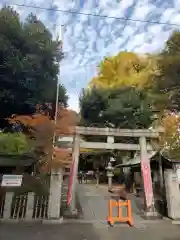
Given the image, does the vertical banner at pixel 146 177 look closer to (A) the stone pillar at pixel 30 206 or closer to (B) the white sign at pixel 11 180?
(A) the stone pillar at pixel 30 206

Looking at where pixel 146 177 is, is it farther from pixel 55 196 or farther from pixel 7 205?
pixel 7 205

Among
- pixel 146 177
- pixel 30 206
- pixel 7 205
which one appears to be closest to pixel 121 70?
pixel 146 177

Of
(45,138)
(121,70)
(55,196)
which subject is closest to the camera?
(55,196)

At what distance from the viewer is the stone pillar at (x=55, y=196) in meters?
8.44

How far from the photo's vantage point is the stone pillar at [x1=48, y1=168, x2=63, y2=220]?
844 cm

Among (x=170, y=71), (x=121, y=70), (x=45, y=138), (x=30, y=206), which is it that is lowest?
(x=30, y=206)

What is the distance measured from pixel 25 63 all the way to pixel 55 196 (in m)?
8.89

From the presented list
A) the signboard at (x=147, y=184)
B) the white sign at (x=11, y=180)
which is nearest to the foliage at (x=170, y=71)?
the signboard at (x=147, y=184)

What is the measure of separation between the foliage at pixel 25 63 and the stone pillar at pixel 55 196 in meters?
7.43

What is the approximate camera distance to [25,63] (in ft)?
45.6

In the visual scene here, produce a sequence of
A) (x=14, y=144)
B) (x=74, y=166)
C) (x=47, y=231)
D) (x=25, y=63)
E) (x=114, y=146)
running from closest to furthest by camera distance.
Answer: (x=47, y=231), (x=74, y=166), (x=114, y=146), (x=14, y=144), (x=25, y=63)

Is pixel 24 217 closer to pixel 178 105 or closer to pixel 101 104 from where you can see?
pixel 178 105

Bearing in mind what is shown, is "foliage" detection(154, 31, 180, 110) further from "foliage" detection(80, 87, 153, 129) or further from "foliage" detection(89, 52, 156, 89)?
"foliage" detection(89, 52, 156, 89)

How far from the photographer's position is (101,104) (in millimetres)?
24000
